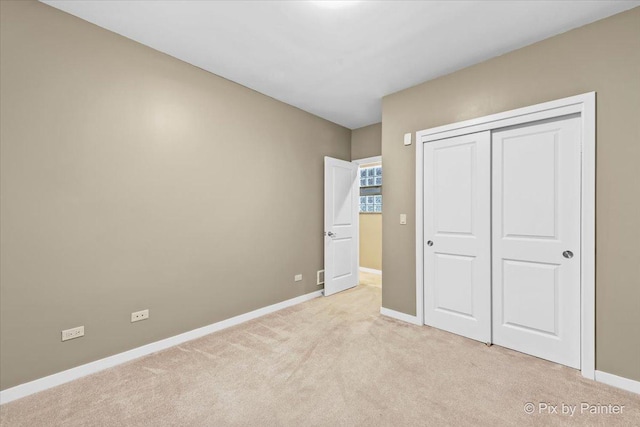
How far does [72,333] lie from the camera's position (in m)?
2.05

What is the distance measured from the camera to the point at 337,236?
4.28 m

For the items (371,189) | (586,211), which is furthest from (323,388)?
(371,189)

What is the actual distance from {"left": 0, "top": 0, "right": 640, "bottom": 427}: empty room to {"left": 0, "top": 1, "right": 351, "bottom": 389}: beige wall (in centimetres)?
2

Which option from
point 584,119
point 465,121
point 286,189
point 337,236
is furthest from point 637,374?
point 286,189

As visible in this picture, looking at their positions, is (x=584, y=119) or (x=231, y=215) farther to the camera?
(x=231, y=215)

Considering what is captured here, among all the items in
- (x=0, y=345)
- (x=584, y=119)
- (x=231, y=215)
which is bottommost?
(x=0, y=345)

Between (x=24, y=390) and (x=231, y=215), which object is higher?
(x=231, y=215)

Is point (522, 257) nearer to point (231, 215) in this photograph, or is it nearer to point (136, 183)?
point (231, 215)

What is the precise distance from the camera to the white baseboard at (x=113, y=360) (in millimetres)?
1838

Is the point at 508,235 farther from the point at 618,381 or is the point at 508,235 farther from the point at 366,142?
the point at 366,142

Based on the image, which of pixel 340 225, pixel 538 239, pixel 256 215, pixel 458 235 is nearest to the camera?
pixel 538 239

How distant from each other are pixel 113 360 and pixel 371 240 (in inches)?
184

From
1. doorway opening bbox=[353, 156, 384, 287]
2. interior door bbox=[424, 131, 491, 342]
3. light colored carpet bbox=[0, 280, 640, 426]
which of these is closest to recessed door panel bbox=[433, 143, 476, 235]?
interior door bbox=[424, 131, 491, 342]

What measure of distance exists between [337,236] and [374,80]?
225 centimetres
